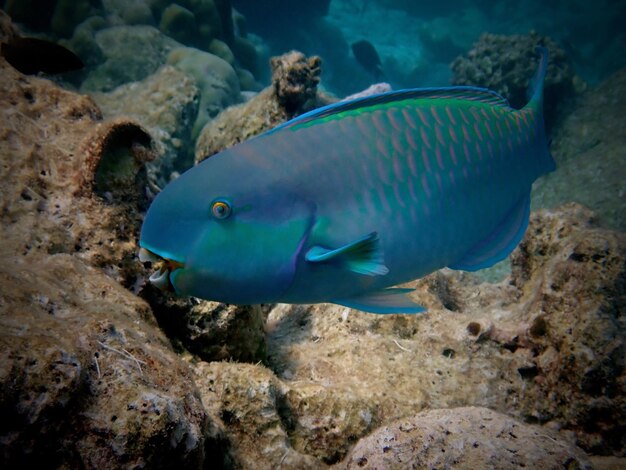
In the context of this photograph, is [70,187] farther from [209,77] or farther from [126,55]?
[126,55]

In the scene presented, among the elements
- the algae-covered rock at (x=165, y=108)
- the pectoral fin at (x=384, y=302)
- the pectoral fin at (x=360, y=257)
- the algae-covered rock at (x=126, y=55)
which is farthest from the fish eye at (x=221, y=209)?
the algae-covered rock at (x=126, y=55)

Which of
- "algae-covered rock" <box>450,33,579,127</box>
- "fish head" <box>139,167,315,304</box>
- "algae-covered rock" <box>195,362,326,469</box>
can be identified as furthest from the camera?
"algae-covered rock" <box>450,33,579,127</box>

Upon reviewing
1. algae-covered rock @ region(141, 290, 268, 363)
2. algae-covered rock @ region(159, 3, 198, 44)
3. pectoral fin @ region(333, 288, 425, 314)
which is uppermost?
algae-covered rock @ region(159, 3, 198, 44)

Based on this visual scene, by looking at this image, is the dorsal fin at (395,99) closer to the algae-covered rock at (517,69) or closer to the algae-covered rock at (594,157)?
the algae-covered rock at (594,157)

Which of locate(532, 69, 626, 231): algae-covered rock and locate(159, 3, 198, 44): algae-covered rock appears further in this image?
locate(159, 3, 198, 44): algae-covered rock

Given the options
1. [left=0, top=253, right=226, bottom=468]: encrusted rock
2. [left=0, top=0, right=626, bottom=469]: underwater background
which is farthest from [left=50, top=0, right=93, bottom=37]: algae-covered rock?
[left=0, top=253, right=226, bottom=468]: encrusted rock

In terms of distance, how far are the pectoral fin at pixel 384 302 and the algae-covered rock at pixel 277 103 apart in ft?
14.6

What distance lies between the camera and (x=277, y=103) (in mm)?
5848

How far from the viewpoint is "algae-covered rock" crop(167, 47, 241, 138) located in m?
9.70

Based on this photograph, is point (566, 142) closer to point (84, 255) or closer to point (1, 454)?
point (84, 255)

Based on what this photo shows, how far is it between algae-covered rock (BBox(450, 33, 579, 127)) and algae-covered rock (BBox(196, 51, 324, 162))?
7730 mm

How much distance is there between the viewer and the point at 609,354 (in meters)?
2.64

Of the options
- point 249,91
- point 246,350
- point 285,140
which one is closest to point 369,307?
point 285,140

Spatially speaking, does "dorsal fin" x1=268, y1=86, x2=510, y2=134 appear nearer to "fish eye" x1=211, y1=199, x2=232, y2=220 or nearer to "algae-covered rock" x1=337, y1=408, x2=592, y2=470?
"fish eye" x1=211, y1=199, x2=232, y2=220
